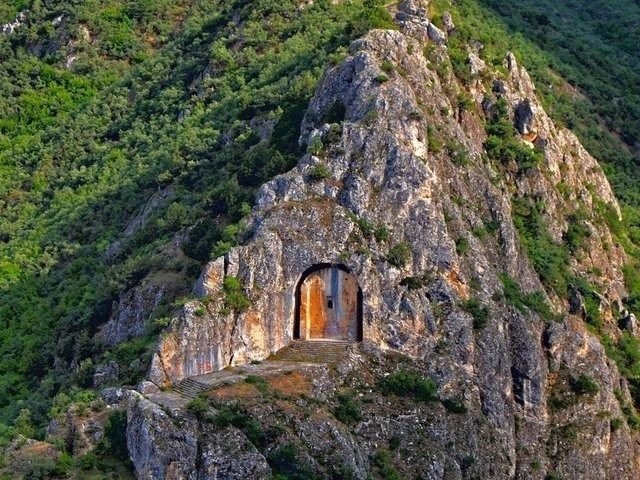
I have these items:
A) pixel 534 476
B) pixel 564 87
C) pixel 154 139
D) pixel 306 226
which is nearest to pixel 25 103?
pixel 154 139

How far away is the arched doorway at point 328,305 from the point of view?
65.6 metres

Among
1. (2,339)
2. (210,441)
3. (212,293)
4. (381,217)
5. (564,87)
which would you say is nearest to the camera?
(210,441)

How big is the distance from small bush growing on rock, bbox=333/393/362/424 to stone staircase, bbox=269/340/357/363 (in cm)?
253

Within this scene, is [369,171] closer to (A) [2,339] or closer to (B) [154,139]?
(A) [2,339]

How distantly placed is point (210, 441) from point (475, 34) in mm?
45630

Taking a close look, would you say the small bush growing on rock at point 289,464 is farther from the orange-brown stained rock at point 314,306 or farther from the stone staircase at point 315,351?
the orange-brown stained rock at point 314,306

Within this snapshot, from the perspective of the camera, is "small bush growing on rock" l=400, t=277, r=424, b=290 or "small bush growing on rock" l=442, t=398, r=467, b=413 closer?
"small bush growing on rock" l=442, t=398, r=467, b=413

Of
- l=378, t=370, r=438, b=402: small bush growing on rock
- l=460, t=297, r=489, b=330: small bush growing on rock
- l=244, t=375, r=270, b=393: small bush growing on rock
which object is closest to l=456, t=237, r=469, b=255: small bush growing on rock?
l=460, t=297, r=489, b=330: small bush growing on rock

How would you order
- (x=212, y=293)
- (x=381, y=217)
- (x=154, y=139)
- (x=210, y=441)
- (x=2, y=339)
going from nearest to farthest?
(x=210, y=441) < (x=212, y=293) < (x=381, y=217) < (x=2, y=339) < (x=154, y=139)

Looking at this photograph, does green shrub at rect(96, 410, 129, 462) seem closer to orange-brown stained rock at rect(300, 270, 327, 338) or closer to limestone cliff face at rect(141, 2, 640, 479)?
limestone cliff face at rect(141, 2, 640, 479)

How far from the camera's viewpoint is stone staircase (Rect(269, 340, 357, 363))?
6331 centimetres

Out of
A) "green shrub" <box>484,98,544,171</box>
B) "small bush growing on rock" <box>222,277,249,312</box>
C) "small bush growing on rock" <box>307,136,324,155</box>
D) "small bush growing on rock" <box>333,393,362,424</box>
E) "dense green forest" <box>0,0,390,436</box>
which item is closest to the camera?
"small bush growing on rock" <box>333,393,362,424</box>

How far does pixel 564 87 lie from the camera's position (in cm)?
12312

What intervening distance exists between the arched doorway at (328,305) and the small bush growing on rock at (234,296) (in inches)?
136
